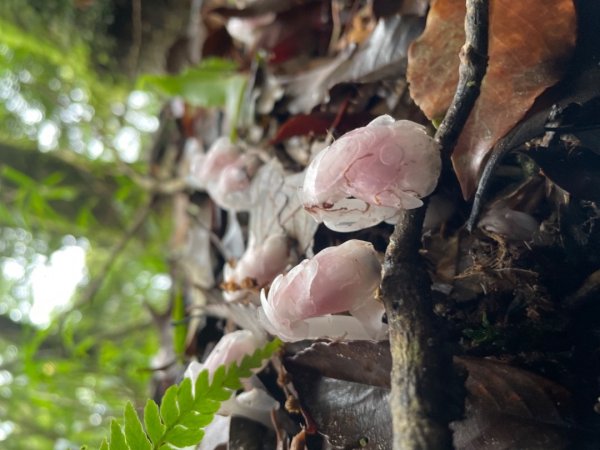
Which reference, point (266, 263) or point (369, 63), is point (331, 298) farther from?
point (369, 63)

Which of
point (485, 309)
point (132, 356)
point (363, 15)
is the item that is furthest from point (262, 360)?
point (132, 356)

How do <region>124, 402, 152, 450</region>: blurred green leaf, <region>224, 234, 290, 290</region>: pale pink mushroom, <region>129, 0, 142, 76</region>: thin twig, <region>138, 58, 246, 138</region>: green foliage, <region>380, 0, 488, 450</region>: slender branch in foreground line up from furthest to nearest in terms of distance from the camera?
<region>129, 0, 142, 76</region>: thin twig, <region>138, 58, 246, 138</region>: green foliage, <region>224, 234, 290, 290</region>: pale pink mushroom, <region>124, 402, 152, 450</region>: blurred green leaf, <region>380, 0, 488, 450</region>: slender branch in foreground

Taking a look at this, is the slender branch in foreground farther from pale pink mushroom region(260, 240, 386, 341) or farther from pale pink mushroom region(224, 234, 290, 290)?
pale pink mushroom region(224, 234, 290, 290)

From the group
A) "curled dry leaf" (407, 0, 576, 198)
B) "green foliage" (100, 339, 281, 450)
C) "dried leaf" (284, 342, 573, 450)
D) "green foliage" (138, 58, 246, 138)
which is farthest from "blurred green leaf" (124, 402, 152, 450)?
"green foliage" (138, 58, 246, 138)

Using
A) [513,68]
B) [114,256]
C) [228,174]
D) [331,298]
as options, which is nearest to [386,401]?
[331,298]

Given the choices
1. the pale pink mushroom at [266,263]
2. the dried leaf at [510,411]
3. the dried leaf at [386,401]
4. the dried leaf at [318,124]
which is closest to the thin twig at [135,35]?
the dried leaf at [318,124]

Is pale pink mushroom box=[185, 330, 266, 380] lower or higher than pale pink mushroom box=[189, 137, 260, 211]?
lower
